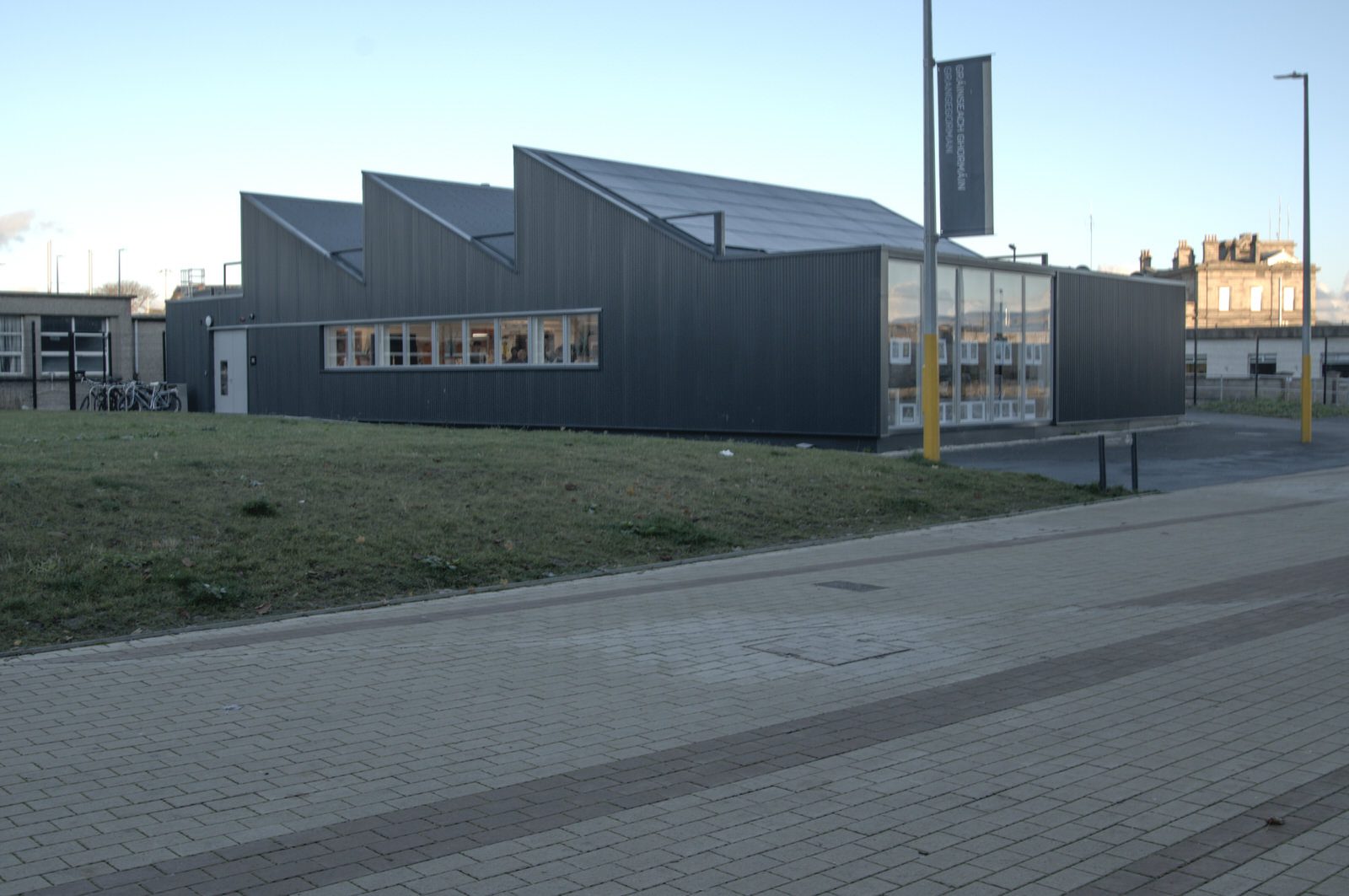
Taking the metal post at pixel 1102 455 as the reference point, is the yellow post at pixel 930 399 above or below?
above

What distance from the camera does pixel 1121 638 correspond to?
9.16 m

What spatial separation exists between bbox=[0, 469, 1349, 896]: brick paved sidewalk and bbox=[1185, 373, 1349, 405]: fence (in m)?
47.7

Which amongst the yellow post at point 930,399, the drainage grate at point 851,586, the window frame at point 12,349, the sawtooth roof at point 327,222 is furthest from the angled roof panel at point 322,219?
the drainage grate at point 851,586

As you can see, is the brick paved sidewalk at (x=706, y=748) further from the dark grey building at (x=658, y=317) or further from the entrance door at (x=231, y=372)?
the entrance door at (x=231, y=372)

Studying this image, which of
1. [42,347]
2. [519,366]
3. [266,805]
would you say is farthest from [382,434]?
[42,347]

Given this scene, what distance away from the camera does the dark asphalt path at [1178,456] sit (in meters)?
22.7

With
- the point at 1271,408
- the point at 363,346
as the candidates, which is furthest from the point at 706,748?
the point at 1271,408

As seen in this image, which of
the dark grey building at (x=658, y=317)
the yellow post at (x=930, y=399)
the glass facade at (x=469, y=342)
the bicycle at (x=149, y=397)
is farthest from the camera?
the bicycle at (x=149, y=397)

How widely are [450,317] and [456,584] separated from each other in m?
24.5

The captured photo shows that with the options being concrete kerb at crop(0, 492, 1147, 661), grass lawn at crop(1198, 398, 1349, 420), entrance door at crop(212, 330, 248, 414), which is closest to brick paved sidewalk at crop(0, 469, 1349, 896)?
concrete kerb at crop(0, 492, 1147, 661)

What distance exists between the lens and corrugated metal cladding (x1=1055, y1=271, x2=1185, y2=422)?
3338 cm

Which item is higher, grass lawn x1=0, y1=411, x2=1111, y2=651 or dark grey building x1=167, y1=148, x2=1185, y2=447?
dark grey building x1=167, y1=148, x2=1185, y2=447

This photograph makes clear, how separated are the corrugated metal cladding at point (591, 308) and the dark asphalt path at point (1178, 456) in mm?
3336

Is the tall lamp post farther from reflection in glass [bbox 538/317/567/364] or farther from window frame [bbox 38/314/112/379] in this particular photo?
window frame [bbox 38/314/112/379]
